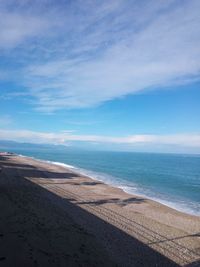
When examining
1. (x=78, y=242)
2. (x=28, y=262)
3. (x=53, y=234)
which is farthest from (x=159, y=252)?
(x=28, y=262)

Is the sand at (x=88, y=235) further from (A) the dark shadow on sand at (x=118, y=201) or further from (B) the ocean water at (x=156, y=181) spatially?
(B) the ocean water at (x=156, y=181)

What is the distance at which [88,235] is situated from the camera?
11.7 m

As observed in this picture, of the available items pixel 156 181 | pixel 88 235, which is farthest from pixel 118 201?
pixel 156 181

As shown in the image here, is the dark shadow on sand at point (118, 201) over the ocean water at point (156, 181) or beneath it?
over

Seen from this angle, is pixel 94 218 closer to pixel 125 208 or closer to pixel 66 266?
pixel 125 208

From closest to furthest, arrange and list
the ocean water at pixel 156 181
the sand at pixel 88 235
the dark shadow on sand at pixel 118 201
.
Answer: the sand at pixel 88 235 → the dark shadow on sand at pixel 118 201 → the ocean water at pixel 156 181

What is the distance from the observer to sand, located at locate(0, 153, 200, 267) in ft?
29.9

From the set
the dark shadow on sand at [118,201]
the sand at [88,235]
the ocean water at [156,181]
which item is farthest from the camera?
the ocean water at [156,181]

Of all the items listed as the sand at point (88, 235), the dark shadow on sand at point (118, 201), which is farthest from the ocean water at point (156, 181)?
the sand at point (88, 235)

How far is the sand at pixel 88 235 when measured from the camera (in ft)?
29.9

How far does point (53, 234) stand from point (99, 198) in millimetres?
10988

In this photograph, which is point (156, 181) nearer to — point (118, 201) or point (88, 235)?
point (118, 201)

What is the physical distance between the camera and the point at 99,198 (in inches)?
854

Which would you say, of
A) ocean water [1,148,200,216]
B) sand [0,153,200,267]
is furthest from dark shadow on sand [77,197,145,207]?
ocean water [1,148,200,216]
